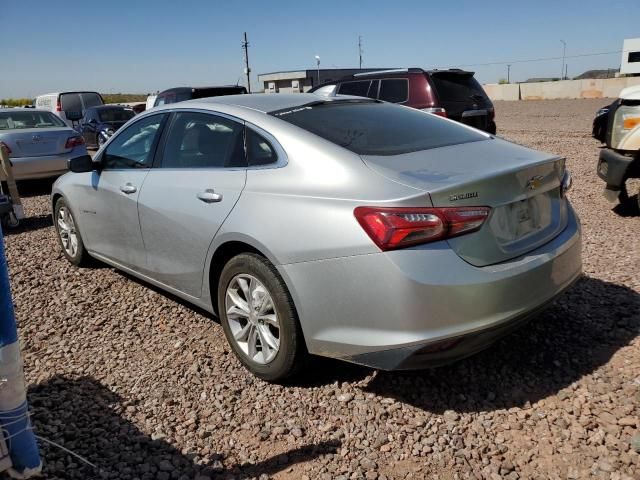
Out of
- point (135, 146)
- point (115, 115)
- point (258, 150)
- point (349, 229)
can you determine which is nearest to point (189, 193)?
point (258, 150)

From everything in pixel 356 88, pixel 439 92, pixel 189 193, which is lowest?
pixel 189 193

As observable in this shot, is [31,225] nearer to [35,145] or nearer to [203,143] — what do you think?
[35,145]

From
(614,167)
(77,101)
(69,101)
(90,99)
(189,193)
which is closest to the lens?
(189,193)

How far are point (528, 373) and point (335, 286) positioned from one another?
1322 millimetres

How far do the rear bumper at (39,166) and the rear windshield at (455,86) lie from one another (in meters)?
6.40

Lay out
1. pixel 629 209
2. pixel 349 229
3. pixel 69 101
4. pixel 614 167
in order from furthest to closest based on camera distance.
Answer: pixel 69 101 → pixel 629 209 → pixel 614 167 → pixel 349 229

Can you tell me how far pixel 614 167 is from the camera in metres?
5.89

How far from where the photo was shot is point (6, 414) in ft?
6.96

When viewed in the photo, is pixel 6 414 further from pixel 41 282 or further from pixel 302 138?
pixel 41 282

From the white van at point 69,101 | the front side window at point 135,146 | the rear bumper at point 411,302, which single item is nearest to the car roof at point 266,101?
the front side window at point 135,146

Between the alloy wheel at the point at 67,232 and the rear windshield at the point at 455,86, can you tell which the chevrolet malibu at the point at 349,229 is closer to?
the alloy wheel at the point at 67,232

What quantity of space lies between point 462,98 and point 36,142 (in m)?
7.30

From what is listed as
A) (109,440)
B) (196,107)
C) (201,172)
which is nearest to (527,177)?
(201,172)

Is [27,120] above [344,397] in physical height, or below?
above
